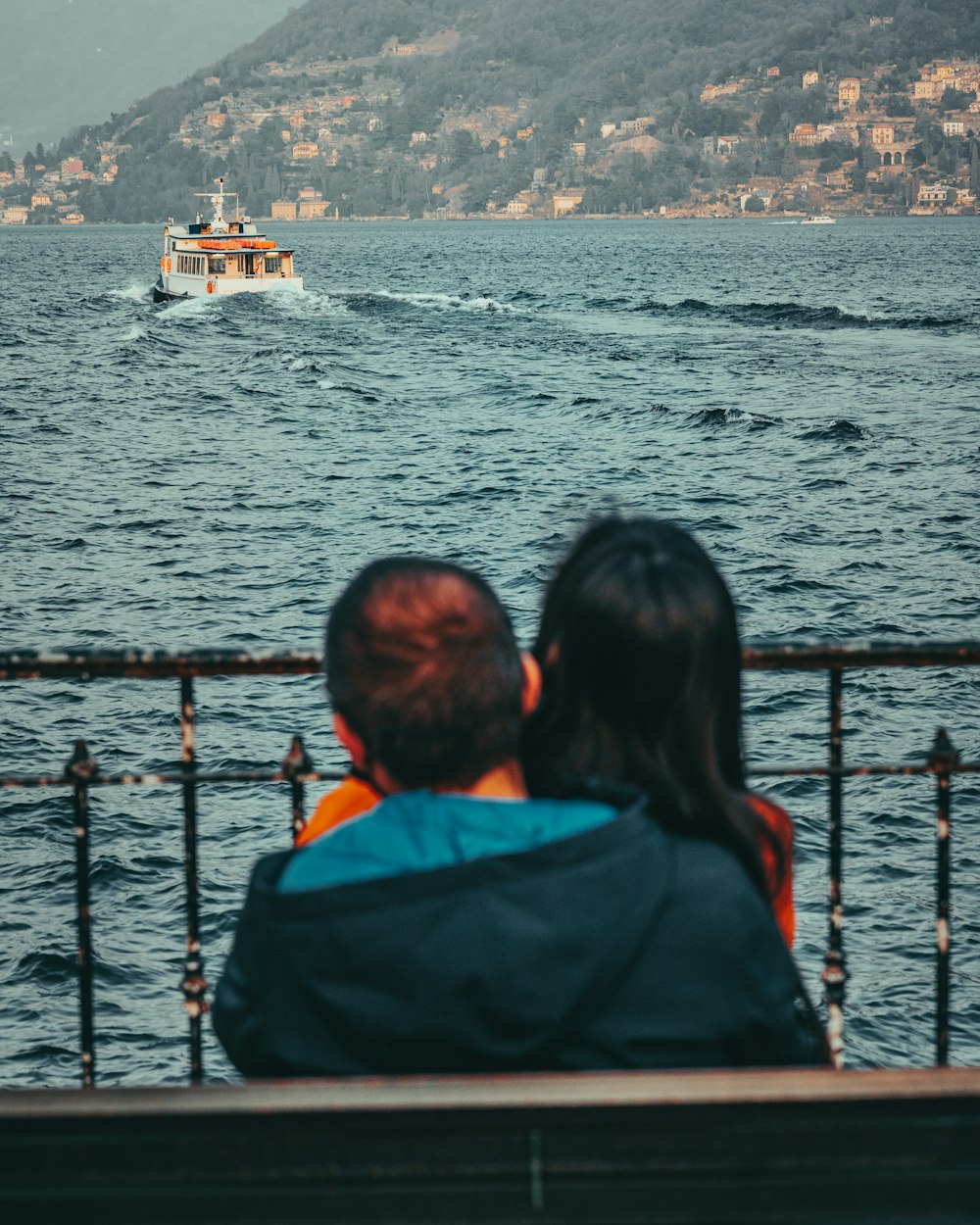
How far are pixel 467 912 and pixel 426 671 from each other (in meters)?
0.30

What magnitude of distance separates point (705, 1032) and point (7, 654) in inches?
60.9

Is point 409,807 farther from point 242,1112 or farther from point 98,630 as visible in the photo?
point 98,630

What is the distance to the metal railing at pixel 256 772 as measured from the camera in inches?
107

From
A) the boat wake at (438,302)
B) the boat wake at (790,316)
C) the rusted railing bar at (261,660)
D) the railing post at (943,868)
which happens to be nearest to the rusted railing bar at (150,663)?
the rusted railing bar at (261,660)

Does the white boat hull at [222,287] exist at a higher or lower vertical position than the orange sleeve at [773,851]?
higher

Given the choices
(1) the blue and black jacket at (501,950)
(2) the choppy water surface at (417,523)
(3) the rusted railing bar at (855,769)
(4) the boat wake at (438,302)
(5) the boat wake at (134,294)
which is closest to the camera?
(1) the blue and black jacket at (501,950)

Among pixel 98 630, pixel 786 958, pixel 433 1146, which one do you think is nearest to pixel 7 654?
pixel 433 1146

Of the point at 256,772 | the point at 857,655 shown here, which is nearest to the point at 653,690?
the point at 857,655

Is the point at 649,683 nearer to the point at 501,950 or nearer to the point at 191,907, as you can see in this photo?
the point at 501,950

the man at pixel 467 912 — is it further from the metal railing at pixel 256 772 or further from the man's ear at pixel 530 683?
the metal railing at pixel 256 772

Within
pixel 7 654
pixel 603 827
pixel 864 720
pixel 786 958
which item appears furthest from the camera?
pixel 864 720

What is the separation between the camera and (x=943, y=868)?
113 inches

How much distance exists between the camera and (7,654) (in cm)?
277

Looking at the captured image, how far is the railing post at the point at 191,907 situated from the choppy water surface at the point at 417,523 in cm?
29
